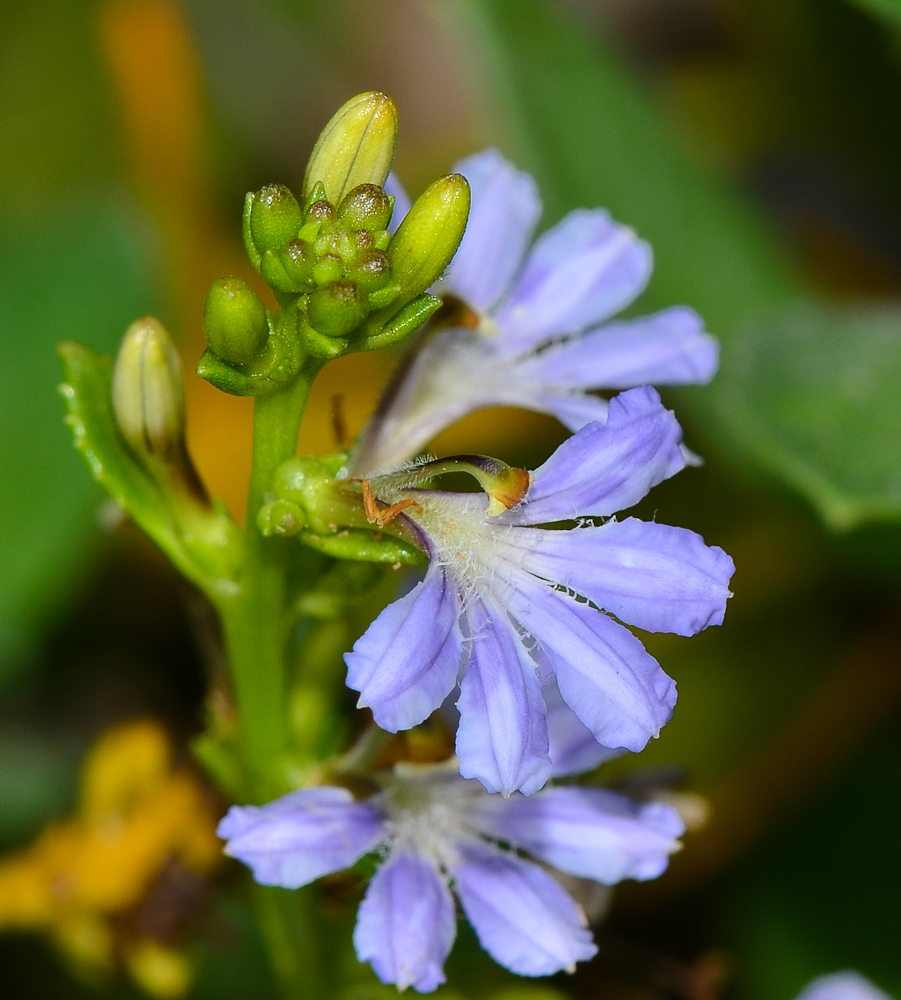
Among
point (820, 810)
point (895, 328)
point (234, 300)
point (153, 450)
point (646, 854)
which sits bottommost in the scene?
point (820, 810)

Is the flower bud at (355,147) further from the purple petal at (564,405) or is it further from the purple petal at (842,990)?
the purple petal at (842,990)

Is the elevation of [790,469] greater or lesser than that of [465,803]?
lesser

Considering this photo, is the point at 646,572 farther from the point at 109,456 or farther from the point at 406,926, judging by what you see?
the point at 109,456

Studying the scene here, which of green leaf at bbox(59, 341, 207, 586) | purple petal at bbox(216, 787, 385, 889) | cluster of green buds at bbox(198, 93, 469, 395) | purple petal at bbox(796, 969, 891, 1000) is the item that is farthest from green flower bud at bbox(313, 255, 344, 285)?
purple petal at bbox(796, 969, 891, 1000)

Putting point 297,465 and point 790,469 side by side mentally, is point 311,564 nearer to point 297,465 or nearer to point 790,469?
point 297,465

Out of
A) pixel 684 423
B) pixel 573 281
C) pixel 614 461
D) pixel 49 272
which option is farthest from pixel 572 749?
pixel 49 272

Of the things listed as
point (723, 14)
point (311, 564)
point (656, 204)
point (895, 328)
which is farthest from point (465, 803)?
point (723, 14)

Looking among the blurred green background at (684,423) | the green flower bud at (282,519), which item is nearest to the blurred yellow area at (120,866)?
the blurred green background at (684,423)
